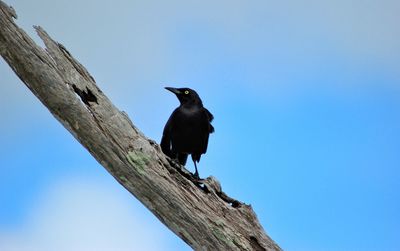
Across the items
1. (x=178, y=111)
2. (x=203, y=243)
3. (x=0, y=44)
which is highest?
(x=178, y=111)

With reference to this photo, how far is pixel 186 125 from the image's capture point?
9.48m

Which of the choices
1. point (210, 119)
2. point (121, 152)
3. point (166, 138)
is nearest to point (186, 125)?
point (166, 138)

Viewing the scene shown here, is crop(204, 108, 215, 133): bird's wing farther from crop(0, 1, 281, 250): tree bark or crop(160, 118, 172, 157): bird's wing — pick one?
crop(0, 1, 281, 250): tree bark

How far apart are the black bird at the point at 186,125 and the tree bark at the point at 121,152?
3.52 metres

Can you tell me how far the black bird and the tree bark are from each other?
139 inches

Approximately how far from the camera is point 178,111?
953cm

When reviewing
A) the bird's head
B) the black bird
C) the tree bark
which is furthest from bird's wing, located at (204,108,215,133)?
the tree bark

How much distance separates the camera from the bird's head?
31.6 ft

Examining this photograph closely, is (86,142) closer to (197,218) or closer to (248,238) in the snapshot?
(197,218)

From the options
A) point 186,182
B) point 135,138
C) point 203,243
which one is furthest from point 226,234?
point 135,138

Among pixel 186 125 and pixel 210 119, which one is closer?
pixel 186 125

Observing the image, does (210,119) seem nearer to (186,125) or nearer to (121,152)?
(186,125)

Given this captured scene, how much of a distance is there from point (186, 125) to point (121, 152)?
3773 mm

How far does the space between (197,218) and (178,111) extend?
12.9 ft
